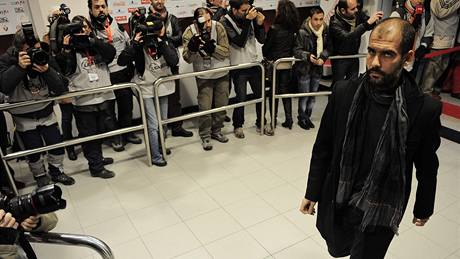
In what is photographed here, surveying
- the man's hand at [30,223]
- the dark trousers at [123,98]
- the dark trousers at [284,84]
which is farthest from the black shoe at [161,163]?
the man's hand at [30,223]

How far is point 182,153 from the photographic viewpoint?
4.00m

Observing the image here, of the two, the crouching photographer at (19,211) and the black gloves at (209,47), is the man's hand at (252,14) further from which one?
the crouching photographer at (19,211)

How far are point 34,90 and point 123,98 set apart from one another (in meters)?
1.08

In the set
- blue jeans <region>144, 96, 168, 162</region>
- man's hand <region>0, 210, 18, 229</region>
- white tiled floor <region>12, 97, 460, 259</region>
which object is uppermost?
man's hand <region>0, 210, 18, 229</region>

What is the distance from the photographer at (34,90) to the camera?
8.93 feet

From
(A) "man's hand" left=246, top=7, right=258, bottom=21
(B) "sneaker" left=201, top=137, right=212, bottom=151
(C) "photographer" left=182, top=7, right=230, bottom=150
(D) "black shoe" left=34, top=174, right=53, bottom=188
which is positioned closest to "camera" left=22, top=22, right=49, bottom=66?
(D) "black shoe" left=34, top=174, right=53, bottom=188

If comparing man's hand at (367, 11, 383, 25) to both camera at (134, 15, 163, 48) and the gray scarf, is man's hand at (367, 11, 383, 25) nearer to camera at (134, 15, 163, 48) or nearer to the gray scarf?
camera at (134, 15, 163, 48)

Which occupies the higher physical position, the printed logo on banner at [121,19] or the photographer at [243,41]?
the printed logo on banner at [121,19]

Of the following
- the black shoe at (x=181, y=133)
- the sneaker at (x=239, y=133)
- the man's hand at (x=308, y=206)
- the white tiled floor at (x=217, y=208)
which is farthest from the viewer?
the black shoe at (x=181, y=133)

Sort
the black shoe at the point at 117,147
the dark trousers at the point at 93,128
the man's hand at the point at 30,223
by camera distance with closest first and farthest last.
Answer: the man's hand at the point at 30,223
the dark trousers at the point at 93,128
the black shoe at the point at 117,147

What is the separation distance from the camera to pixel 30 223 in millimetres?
1531

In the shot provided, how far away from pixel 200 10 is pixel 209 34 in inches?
10.2

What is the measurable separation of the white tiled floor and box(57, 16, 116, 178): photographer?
1.08ft

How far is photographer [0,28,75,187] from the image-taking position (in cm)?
272
